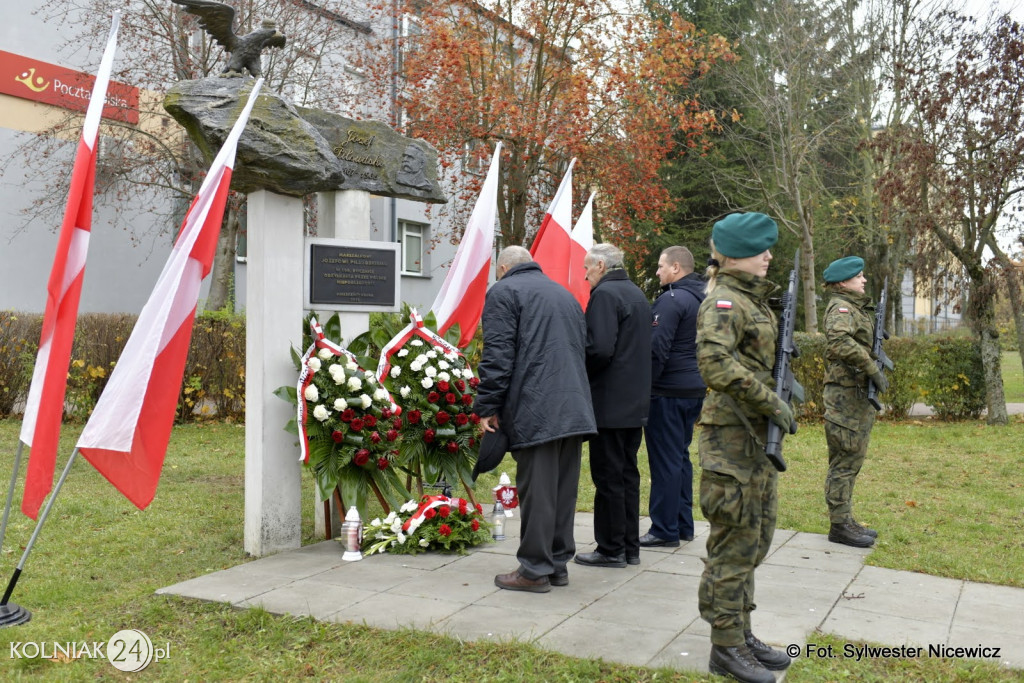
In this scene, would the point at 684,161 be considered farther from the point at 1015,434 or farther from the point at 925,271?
the point at 1015,434

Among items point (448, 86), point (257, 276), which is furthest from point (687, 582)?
point (448, 86)

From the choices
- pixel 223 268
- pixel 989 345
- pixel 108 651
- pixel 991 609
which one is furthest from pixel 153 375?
pixel 989 345

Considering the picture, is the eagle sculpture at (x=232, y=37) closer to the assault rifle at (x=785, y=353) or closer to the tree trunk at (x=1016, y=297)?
the assault rifle at (x=785, y=353)

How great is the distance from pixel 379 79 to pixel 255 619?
47.4 feet

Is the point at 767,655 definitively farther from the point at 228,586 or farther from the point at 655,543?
the point at 228,586

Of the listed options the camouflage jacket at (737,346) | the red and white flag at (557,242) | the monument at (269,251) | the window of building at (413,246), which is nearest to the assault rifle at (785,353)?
the camouflage jacket at (737,346)

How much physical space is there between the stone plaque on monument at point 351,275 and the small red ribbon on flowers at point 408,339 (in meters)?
0.31

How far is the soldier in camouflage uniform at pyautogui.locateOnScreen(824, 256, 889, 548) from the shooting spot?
6.35m

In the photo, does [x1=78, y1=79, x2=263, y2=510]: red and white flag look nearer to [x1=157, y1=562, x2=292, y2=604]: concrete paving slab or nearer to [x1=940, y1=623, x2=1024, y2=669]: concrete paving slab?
[x1=157, y1=562, x2=292, y2=604]: concrete paving slab

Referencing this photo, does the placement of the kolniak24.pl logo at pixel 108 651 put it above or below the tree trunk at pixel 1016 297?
below

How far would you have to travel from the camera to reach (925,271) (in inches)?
634

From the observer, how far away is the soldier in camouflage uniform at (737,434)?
3.80 m

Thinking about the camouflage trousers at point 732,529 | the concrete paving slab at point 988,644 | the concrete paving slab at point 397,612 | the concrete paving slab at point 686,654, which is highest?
the camouflage trousers at point 732,529

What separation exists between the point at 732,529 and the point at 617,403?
6.42 feet
